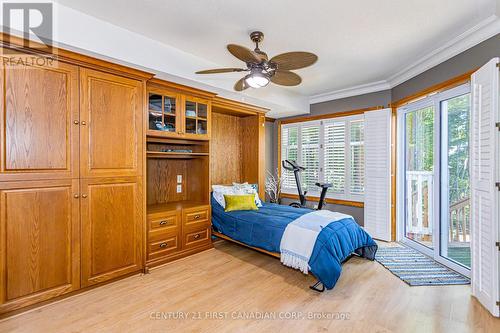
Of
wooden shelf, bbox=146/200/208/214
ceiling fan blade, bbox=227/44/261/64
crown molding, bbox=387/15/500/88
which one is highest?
crown molding, bbox=387/15/500/88

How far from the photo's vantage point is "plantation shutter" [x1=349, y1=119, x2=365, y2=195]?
4516mm

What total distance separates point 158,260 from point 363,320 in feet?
7.74

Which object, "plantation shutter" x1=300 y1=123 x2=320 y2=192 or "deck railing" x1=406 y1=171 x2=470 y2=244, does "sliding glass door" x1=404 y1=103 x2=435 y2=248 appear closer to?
"deck railing" x1=406 y1=171 x2=470 y2=244

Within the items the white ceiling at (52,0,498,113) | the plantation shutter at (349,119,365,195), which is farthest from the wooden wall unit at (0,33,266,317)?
the plantation shutter at (349,119,365,195)

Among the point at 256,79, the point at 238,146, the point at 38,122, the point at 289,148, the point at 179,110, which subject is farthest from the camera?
the point at 289,148

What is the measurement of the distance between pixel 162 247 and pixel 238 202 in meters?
1.22

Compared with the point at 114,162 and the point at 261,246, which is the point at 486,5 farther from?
the point at 114,162

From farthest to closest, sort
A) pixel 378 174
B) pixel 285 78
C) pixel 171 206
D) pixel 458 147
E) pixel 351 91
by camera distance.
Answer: pixel 351 91, pixel 378 174, pixel 171 206, pixel 458 147, pixel 285 78

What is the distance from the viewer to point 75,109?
243 cm

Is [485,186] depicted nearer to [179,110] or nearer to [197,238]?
[197,238]

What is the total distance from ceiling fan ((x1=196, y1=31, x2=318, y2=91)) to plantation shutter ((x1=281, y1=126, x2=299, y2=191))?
2764 mm

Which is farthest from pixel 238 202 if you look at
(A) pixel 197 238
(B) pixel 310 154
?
(B) pixel 310 154

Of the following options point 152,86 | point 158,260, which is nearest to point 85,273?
point 158,260

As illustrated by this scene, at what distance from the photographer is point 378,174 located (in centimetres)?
415
